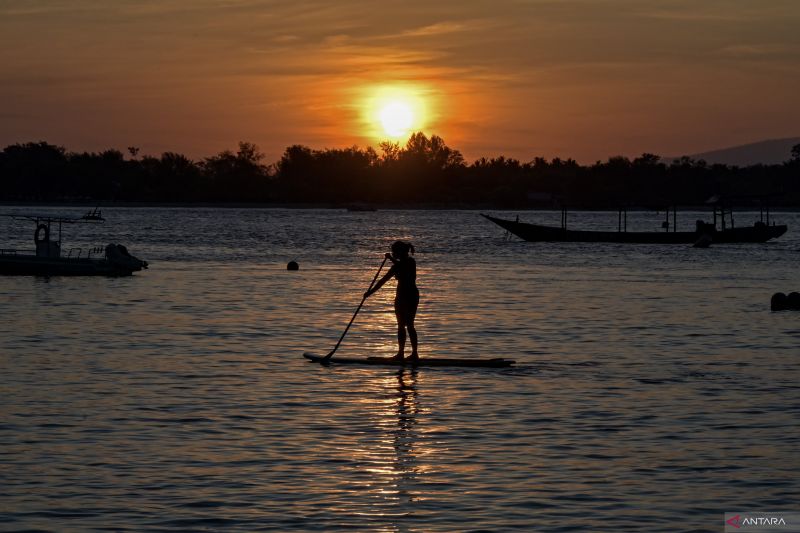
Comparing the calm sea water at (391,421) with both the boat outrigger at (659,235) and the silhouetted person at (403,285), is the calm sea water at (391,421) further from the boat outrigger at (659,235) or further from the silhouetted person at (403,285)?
the boat outrigger at (659,235)

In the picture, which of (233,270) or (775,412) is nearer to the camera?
(775,412)

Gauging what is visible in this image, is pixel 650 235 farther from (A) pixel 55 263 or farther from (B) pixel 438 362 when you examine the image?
(B) pixel 438 362

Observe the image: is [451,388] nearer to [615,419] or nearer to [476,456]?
[615,419]

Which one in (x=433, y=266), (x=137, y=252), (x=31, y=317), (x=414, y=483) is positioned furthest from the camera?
(x=137, y=252)

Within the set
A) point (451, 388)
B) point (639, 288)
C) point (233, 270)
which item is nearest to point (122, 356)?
point (451, 388)

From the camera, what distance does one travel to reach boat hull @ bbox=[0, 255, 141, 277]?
55281 mm

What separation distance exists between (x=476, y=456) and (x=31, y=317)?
23633 millimetres

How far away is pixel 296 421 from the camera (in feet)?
59.0

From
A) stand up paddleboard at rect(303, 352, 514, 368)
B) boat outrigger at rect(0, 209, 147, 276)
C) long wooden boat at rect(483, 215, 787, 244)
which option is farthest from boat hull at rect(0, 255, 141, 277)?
long wooden boat at rect(483, 215, 787, 244)
